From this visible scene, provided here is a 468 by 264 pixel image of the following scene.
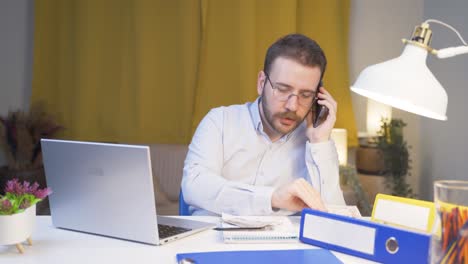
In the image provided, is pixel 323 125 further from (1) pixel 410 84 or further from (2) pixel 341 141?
(2) pixel 341 141

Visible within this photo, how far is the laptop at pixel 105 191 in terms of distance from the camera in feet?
3.79

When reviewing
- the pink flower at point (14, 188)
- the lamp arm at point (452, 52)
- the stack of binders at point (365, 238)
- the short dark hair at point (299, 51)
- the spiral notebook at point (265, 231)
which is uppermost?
the short dark hair at point (299, 51)

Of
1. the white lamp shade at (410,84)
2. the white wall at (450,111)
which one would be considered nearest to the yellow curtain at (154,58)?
the white wall at (450,111)

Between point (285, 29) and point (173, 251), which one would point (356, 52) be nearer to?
point (285, 29)

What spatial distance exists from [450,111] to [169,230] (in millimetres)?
2699

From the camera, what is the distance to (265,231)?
1.32 m

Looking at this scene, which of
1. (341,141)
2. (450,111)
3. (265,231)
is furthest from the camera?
(341,141)

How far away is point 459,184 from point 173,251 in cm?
65

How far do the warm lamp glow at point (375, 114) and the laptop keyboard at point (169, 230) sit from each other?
114 inches

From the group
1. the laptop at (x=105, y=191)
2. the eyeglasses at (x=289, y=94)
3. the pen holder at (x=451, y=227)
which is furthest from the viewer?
the eyeglasses at (x=289, y=94)

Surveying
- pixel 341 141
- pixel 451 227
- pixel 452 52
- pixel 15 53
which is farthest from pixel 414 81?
pixel 15 53

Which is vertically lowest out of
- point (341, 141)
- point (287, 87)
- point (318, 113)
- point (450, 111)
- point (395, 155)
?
point (395, 155)

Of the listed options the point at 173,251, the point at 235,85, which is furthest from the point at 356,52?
the point at 173,251

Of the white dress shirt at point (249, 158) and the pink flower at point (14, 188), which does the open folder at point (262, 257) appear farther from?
the white dress shirt at point (249, 158)
